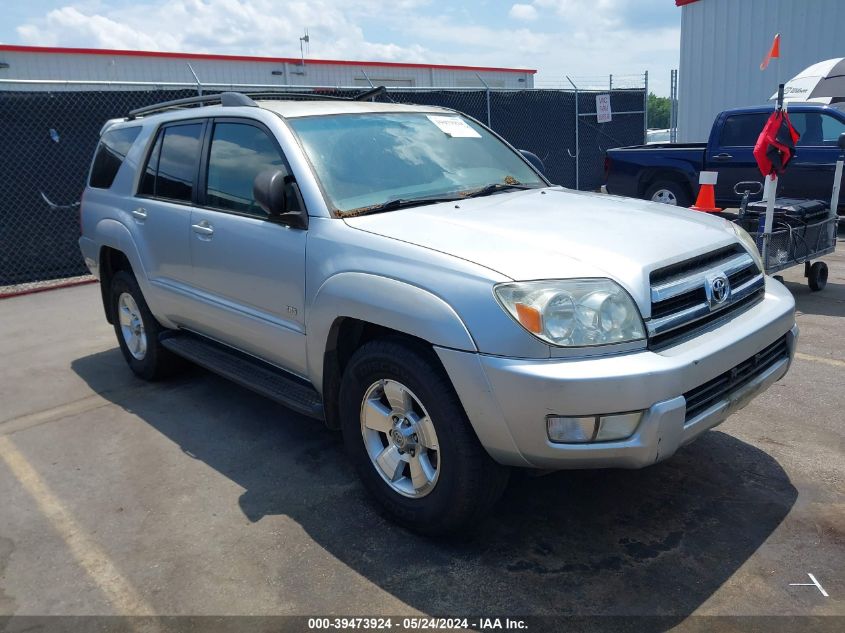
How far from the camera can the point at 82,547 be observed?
128 inches

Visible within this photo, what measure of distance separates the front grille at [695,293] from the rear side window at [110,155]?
153 inches

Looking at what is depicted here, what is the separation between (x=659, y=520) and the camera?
3209 mm

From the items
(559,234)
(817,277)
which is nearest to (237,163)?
(559,234)

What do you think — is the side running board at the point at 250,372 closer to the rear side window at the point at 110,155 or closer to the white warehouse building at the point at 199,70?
the rear side window at the point at 110,155

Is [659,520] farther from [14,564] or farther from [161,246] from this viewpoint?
[161,246]

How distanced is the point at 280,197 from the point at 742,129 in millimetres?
9437

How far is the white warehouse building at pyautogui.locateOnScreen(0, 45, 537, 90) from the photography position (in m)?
16.4

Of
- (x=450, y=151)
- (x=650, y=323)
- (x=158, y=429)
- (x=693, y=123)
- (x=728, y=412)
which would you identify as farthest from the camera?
(x=693, y=123)

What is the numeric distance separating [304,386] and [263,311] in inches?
17.7

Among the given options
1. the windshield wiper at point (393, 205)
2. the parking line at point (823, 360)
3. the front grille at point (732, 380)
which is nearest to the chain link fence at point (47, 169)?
the windshield wiper at point (393, 205)

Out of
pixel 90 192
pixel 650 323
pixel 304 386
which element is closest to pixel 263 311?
pixel 304 386

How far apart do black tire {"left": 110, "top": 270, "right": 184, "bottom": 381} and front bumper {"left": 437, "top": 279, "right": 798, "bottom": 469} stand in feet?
10.1

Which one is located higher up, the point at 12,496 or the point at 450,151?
the point at 450,151

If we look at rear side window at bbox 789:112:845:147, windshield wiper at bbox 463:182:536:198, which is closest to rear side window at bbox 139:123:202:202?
windshield wiper at bbox 463:182:536:198
